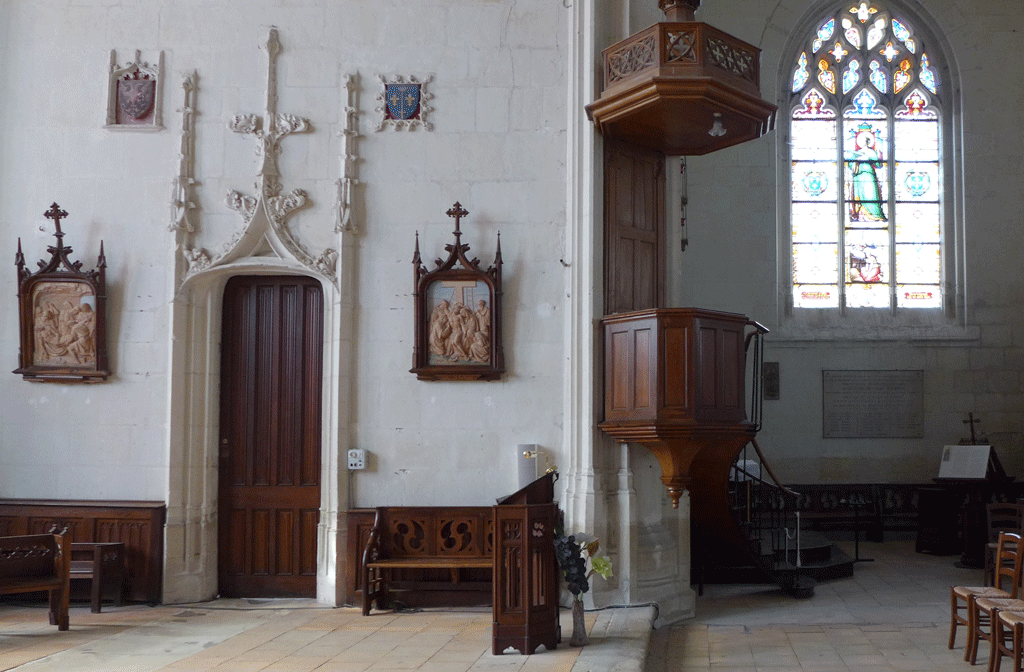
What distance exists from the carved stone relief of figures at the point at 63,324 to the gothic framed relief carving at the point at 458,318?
8.16 ft

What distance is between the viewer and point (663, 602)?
711cm

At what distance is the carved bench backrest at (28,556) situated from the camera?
6173mm

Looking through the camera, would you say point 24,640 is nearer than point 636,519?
Yes

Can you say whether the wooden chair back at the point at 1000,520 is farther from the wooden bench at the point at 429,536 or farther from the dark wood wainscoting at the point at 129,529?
the dark wood wainscoting at the point at 129,529

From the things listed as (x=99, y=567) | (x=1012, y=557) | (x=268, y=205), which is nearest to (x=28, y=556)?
(x=99, y=567)

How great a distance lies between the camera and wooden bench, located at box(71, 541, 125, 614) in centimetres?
694

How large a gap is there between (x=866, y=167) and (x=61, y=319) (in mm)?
9727

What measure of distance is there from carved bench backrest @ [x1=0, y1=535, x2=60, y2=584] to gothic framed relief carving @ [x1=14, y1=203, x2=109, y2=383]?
1450 millimetres

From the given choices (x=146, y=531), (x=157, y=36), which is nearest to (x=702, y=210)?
(x=157, y=36)

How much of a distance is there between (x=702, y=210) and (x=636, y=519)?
19.9ft

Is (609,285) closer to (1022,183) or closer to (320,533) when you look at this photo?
(320,533)

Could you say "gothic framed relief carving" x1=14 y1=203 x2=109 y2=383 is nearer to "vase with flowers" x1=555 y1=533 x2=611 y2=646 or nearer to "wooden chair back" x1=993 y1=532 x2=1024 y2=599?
"vase with flowers" x1=555 y1=533 x2=611 y2=646

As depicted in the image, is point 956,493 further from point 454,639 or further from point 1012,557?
point 454,639

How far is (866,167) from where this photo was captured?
12.7m
